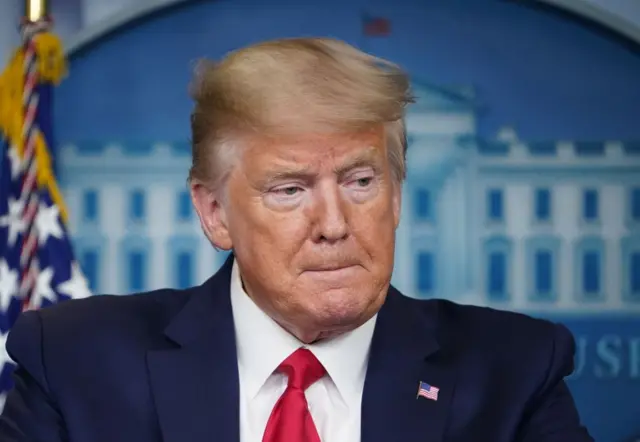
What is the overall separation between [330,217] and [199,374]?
1.28 feet

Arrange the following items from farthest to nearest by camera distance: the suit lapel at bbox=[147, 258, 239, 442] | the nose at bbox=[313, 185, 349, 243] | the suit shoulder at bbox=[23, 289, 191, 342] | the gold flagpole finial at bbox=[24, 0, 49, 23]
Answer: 1. the gold flagpole finial at bbox=[24, 0, 49, 23]
2. the suit shoulder at bbox=[23, 289, 191, 342]
3. the suit lapel at bbox=[147, 258, 239, 442]
4. the nose at bbox=[313, 185, 349, 243]

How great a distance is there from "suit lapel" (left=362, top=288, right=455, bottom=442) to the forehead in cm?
38

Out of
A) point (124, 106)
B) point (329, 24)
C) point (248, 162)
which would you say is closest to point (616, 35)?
point (329, 24)

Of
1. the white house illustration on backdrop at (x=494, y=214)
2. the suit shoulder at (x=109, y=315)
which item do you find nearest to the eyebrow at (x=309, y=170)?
the suit shoulder at (x=109, y=315)

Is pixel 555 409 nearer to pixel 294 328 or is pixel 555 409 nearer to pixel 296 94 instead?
pixel 294 328

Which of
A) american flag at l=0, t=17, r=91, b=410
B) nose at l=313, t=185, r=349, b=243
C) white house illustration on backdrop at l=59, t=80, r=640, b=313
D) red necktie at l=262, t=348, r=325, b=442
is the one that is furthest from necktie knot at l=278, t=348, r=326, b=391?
american flag at l=0, t=17, r=91, b=410

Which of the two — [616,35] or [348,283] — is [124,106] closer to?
[616,35]

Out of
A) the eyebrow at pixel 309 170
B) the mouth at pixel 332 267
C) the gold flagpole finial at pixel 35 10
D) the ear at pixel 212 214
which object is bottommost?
the mouth at pixel 332 267

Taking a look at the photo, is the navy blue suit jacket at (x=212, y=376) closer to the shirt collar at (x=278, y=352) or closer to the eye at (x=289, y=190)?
the shirt collar at (x=278, y=352)

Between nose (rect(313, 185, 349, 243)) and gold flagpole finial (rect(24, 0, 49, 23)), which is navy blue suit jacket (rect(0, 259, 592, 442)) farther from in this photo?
gold flagpole finial (rect(24, 0, 49, 23))

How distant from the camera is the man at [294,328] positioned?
1562mm

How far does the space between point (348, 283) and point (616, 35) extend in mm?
1793

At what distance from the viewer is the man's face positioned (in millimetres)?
1551

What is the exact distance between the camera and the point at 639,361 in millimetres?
3006
